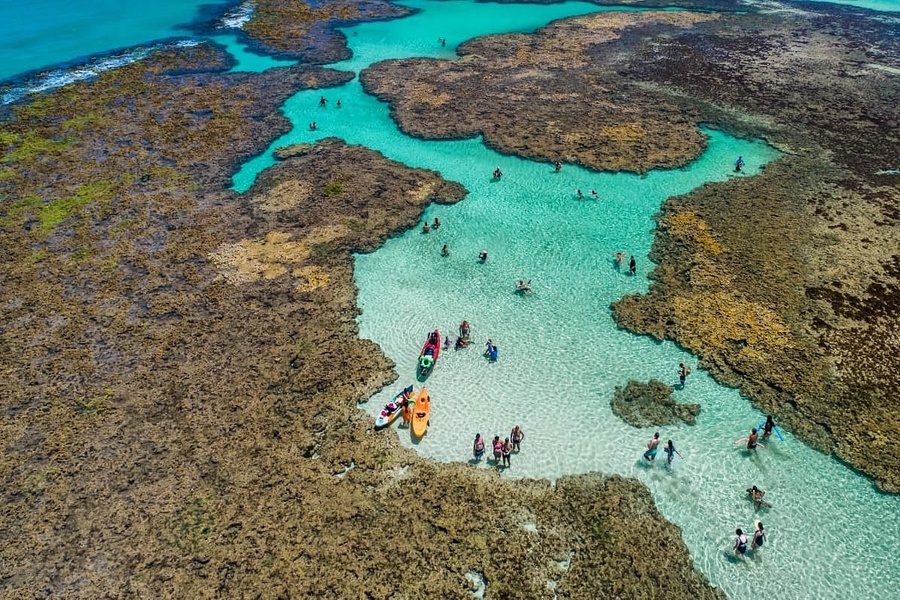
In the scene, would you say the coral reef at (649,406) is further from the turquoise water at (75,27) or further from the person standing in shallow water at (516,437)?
the turquoise water at (75,27)

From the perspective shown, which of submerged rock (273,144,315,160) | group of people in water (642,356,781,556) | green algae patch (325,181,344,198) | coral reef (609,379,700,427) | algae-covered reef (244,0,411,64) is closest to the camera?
group of people in water (642,356,781,556)

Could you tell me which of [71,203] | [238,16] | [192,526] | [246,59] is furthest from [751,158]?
[238,16]

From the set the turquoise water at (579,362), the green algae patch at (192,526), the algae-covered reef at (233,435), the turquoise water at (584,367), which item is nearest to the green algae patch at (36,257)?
the algae-covered reef at (233,435)

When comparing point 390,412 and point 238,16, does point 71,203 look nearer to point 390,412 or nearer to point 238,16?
point 390,412

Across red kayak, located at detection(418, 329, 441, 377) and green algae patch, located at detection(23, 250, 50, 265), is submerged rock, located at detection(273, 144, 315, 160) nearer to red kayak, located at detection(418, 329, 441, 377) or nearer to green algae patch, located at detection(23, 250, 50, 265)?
green algae patch, located at detection(23, 250, 50, 265)

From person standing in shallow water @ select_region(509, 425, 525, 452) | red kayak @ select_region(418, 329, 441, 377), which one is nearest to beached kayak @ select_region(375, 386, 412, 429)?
red kayak @ select_region(418, 329, 441, 377)

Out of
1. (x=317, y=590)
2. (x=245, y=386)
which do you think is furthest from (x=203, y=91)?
(x=317, y=590)
